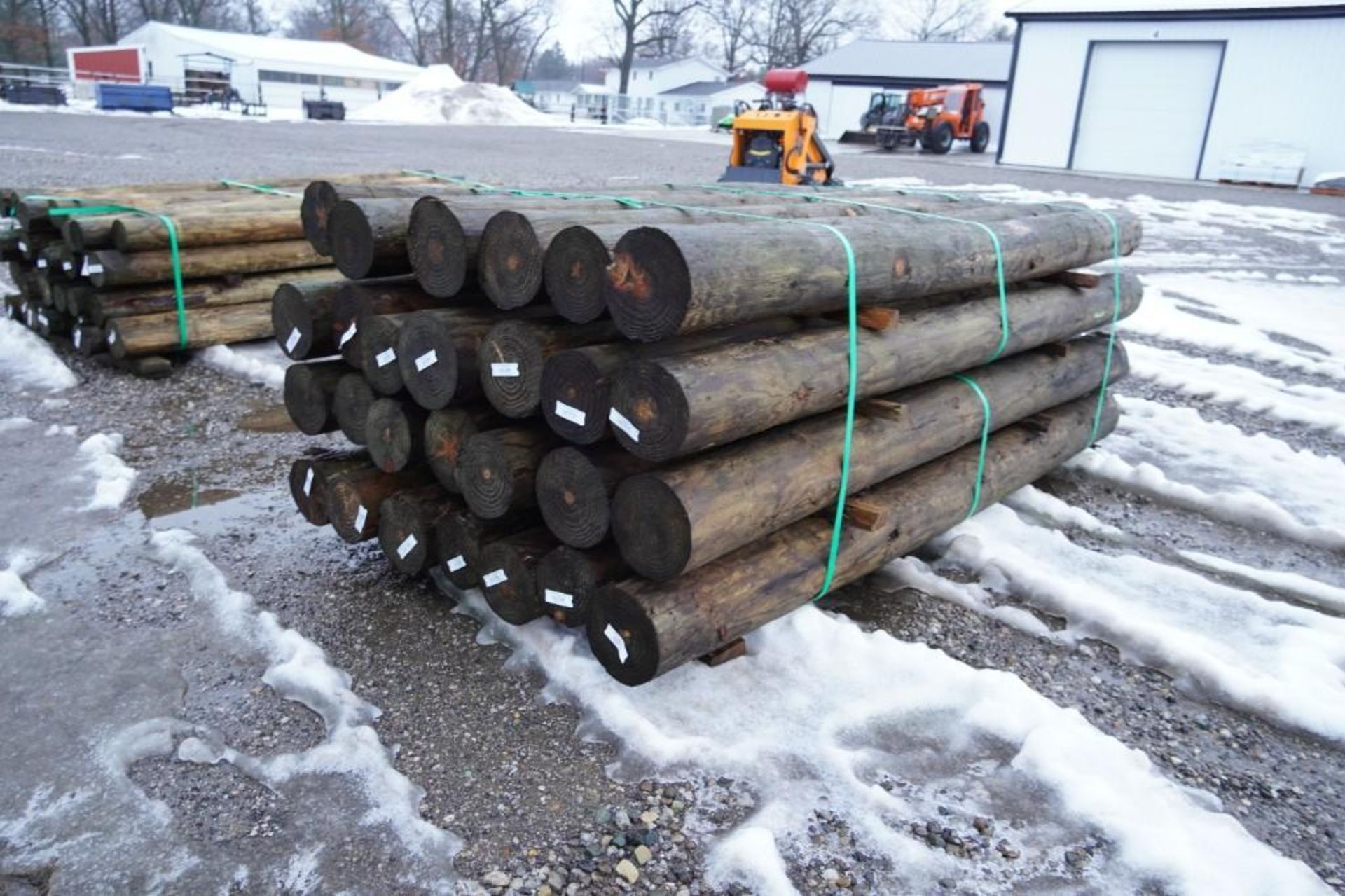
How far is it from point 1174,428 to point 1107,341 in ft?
3.34

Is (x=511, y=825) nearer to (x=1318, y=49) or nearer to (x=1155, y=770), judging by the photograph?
(x=1155, y=770)

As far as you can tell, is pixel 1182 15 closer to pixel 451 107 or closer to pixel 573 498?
pixel 573 498

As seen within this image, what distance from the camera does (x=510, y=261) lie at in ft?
10.9

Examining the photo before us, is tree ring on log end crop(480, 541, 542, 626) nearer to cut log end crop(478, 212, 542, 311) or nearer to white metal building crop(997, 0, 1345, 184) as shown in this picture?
cut log end crop(478, 212, 542, 311)

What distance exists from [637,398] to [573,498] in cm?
49

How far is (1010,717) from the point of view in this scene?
10.9ft

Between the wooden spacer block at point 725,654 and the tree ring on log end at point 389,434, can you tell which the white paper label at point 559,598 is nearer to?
the wooden spacer block at point 725,654

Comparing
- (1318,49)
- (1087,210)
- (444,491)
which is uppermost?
(1318,49)

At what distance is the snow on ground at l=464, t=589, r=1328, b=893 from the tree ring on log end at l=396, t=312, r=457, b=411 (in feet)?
3.05

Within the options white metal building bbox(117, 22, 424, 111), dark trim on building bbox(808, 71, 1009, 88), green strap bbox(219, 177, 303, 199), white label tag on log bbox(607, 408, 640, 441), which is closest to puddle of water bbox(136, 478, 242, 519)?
white label tag on log bbox(607, 408, 640, 441)

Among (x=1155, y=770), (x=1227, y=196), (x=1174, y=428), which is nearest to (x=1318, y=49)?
(x=1227, y=196)

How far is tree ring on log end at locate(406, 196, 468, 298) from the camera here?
3447 mm

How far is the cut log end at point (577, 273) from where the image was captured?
3.08 metres

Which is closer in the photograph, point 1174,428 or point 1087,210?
point 1087,210
